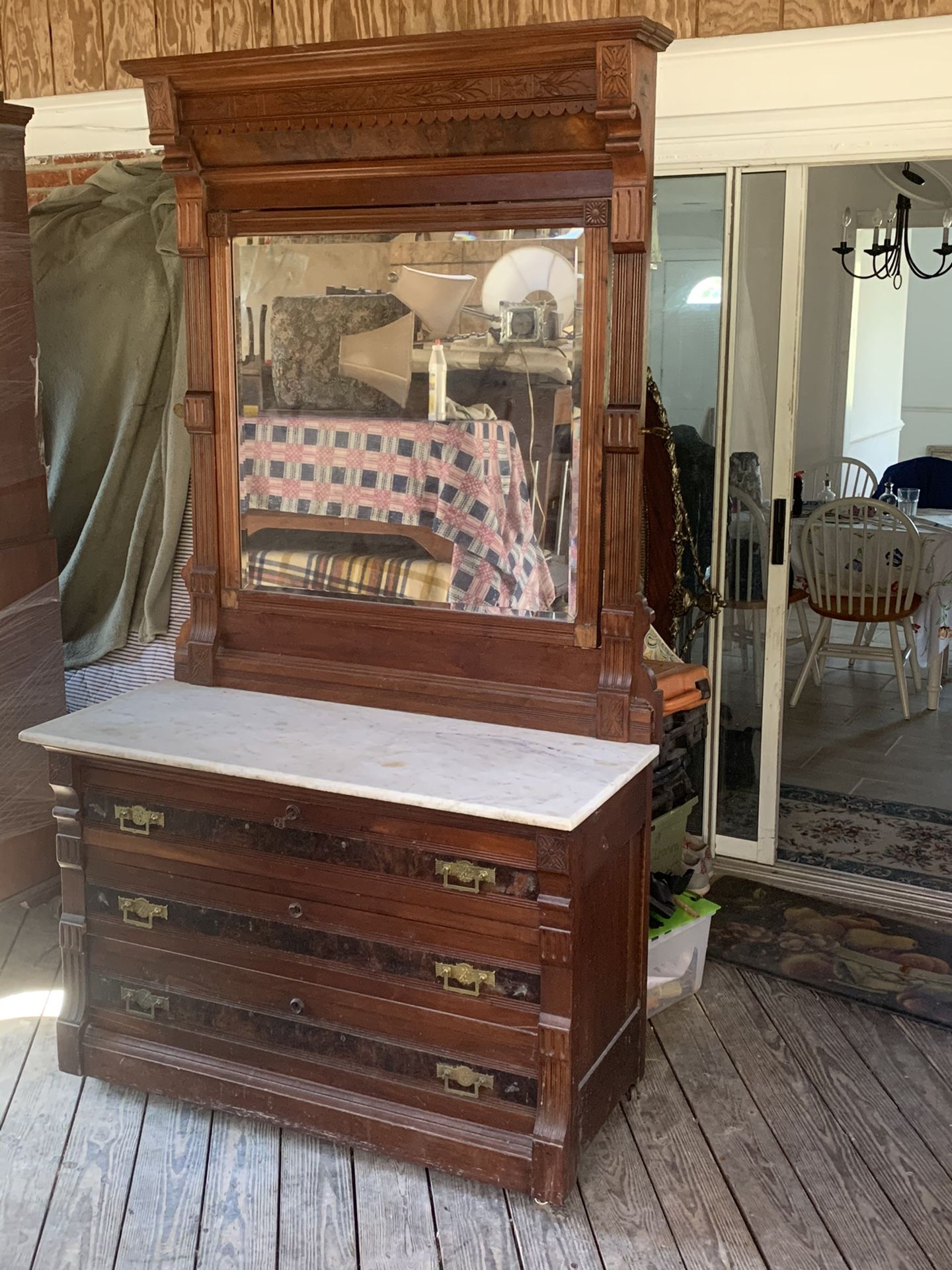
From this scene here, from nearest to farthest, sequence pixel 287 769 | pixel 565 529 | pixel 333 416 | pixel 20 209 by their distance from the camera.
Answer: pixel 287 769 → pixel 565 529 → pixel 333 416 → pixel 20 209

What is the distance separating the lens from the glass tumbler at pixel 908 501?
538 cm

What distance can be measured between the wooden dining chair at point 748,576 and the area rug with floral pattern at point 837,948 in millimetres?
578

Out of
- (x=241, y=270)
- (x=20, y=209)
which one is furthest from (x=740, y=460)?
(x=20, y=209)

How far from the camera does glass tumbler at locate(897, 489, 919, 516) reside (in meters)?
5.38

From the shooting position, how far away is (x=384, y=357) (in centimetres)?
239

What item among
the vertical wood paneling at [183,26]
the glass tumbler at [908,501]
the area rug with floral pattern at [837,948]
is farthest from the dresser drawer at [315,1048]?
the glass tumbler at [908,501]

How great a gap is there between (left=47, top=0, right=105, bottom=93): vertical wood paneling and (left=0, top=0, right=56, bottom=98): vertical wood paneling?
0.03 m

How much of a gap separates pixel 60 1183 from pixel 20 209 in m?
2.16

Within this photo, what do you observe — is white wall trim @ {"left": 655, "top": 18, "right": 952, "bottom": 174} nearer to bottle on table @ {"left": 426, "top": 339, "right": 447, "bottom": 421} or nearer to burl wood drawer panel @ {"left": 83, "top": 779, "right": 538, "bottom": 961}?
bottle on table @ {"left": 426, "top": 339, "right": 447, "bottom": 421}

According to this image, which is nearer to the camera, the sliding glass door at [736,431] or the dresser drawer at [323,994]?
the dresser drawer at [323,994]

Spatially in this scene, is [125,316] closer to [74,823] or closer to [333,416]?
[333,416]

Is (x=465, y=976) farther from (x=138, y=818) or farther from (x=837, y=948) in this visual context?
(x=837, y=948)

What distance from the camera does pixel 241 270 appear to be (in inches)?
96.8

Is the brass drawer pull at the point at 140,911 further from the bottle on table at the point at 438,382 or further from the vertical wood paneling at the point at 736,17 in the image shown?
the vertical wood paneling at the point at 736,17
